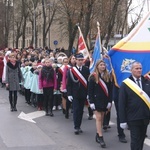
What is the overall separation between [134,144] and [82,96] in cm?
297

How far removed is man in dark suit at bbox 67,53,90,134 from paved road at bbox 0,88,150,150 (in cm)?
38

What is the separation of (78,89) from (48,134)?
1.21 m

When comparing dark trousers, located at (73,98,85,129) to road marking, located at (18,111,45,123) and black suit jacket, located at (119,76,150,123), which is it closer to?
road marking, located at (18,111,45,123)

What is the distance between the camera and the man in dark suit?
9031 mm

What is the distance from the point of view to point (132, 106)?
245 inches

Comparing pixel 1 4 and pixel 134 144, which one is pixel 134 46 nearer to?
pixel 134 144

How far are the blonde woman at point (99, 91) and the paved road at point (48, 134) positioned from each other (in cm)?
45

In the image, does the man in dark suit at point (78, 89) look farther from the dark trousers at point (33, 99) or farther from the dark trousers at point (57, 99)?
the dark trousers at point (33, 99)

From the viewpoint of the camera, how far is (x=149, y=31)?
7609 mm

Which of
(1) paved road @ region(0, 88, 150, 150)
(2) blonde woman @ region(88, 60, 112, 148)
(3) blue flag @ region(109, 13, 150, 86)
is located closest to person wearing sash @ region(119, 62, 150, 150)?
(3) blue flag @ region(109, 13, 150, 86)

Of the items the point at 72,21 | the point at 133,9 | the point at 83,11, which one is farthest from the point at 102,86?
the point at 133,9

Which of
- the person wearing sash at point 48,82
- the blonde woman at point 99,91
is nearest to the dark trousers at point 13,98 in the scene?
the person wearing sash at point 48,82

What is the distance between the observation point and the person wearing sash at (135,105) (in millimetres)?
6207

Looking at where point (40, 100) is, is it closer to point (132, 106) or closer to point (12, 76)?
A: point (12, 76)
